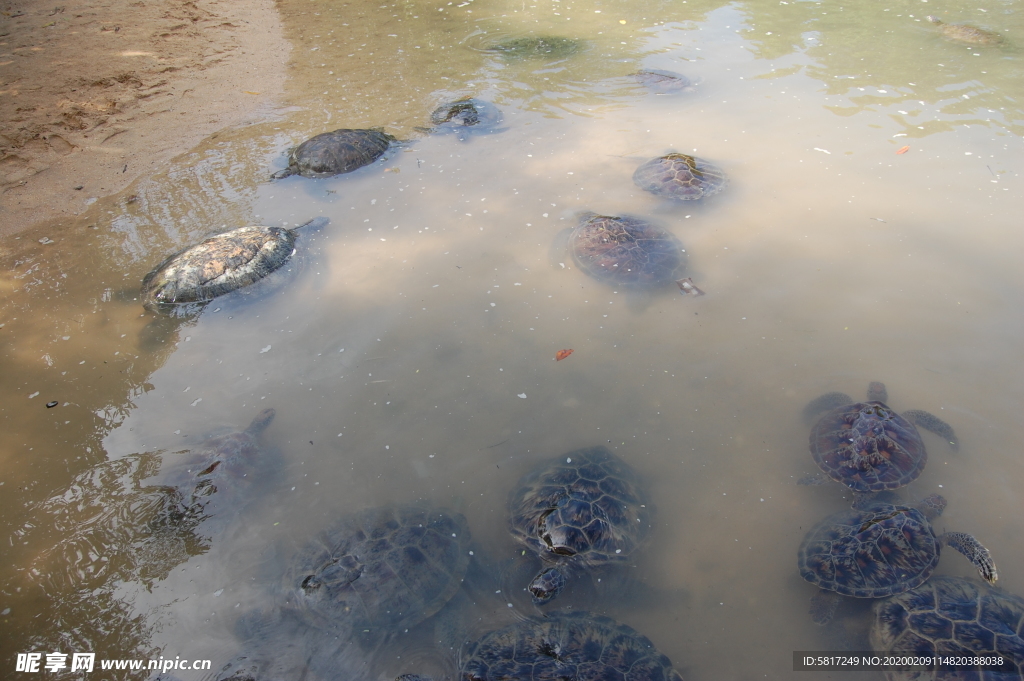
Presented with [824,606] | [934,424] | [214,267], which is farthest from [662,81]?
[824,606]

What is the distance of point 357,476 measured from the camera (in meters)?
3.77

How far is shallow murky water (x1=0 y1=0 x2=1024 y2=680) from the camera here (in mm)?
3250

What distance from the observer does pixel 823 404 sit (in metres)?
4.02

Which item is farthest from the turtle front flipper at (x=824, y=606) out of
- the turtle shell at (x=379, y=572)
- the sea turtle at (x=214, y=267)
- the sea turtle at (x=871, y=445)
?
the sea turtle at (x=214, y=267)

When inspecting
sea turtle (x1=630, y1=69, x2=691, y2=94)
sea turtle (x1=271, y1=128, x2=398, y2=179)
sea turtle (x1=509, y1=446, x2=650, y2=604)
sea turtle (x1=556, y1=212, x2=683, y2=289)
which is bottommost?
sea turtle (x1=509, y1=446, x2=650, y2=604)

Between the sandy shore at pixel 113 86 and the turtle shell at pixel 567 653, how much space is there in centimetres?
702

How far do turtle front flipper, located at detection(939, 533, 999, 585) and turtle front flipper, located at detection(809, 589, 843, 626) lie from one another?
825 millimetres

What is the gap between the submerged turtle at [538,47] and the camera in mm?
9453

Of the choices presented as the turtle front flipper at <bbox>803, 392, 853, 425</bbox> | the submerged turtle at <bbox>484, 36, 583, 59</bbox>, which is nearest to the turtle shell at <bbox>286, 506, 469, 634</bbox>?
the turtle front flipper at <bbox>803, 392, 853, 425</bbox>

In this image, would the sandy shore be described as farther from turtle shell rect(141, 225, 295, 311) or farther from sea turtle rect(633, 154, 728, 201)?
sea turtle rect(633, 154, 728, 201)

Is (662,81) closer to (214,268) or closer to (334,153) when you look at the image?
(334,153)

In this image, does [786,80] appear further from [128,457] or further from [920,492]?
[128,457]

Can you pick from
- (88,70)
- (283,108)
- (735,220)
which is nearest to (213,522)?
(735,220)

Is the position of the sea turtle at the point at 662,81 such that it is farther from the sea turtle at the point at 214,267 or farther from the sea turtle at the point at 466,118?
the sea turtle at the point at 214,267
